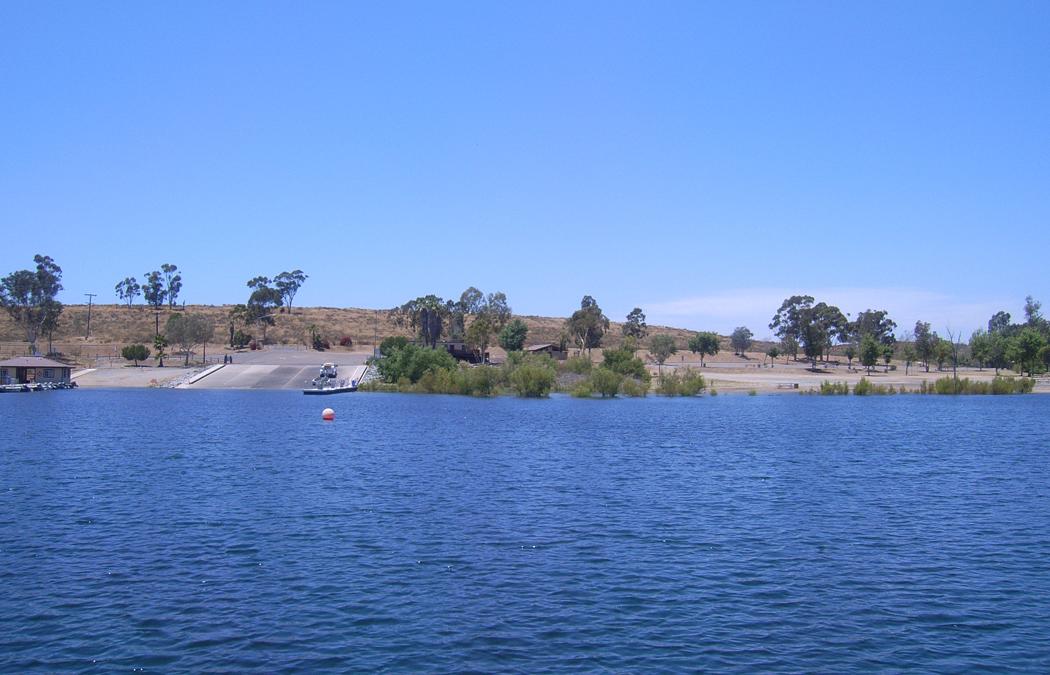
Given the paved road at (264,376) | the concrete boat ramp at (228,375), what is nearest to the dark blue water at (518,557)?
the paved road at (264,376)

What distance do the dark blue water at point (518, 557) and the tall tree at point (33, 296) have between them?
10456cm

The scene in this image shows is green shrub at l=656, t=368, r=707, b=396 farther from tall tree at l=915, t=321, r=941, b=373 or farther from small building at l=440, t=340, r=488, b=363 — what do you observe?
tall tree at l=915, t=321, r=941, b=373

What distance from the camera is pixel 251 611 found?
16.1m

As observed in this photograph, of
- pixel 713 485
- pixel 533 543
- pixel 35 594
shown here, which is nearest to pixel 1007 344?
pixel 713 485

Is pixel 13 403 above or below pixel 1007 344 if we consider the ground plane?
below

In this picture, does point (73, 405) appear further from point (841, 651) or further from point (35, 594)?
point (841, 651)

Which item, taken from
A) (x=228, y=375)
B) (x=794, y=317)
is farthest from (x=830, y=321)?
(x=228, y=375)

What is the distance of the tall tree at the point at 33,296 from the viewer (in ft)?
444

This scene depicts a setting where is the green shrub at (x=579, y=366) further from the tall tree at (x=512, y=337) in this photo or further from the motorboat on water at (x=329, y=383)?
the tall tree at (x=512, y=337)

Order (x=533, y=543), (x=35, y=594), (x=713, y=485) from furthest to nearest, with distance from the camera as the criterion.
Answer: (x=713, y=485) → (x=533, y=543) → (x=35, y=594)

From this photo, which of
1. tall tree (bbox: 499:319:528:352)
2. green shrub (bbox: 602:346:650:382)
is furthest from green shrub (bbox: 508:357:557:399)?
tall tree (bbox: 499:319:528:352)

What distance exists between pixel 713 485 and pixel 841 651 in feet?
54.1

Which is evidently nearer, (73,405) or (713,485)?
(713,485)

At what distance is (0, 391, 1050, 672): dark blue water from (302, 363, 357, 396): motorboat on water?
149 feet
